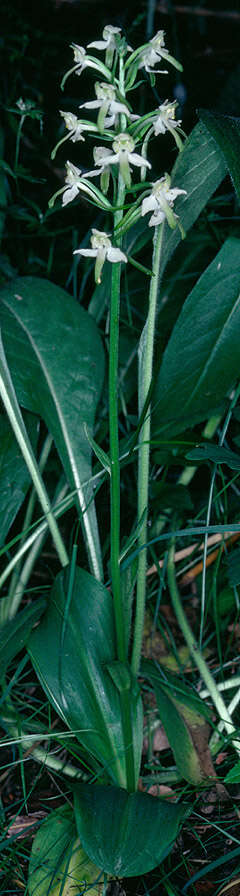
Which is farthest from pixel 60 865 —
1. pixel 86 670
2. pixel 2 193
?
pixel 2 193

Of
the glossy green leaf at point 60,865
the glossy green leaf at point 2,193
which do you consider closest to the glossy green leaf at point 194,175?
the glossy green leaf at point 2,193

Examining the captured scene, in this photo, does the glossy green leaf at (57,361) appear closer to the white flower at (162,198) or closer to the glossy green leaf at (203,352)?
the glossy green leaf at (203,352)

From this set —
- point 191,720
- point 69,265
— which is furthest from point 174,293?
point 191,720

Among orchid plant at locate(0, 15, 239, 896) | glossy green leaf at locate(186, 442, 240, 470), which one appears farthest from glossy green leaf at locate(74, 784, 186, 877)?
glossy green leaf at locate(186, 442, 240, 470)

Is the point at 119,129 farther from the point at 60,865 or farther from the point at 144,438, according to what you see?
the point at 60,865

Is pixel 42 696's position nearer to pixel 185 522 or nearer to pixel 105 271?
pixel 185 522
